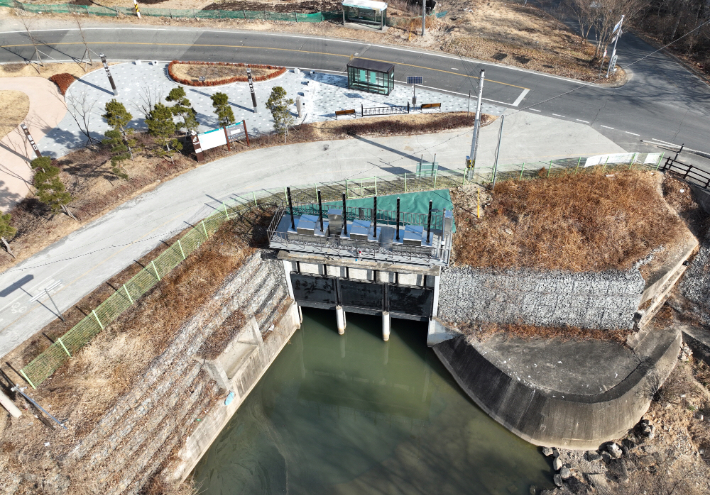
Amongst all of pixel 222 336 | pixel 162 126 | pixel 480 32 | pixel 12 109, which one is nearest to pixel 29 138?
pixel 162 126

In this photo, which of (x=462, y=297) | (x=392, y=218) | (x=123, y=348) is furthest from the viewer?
(x=392, y=218)

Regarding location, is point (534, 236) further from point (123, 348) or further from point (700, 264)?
point (123, 348)

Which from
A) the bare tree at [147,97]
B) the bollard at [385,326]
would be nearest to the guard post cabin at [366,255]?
the bollard at [385,326]

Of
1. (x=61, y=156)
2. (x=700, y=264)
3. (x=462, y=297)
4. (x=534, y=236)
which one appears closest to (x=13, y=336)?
(x=61, y=156)

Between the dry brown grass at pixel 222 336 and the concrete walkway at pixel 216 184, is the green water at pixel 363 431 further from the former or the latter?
the concrete walkway at pixel 216 184

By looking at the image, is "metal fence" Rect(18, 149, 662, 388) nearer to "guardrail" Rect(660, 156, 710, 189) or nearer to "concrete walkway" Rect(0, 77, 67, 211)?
"guardrail" Rect(660, 156, 710, 189)
